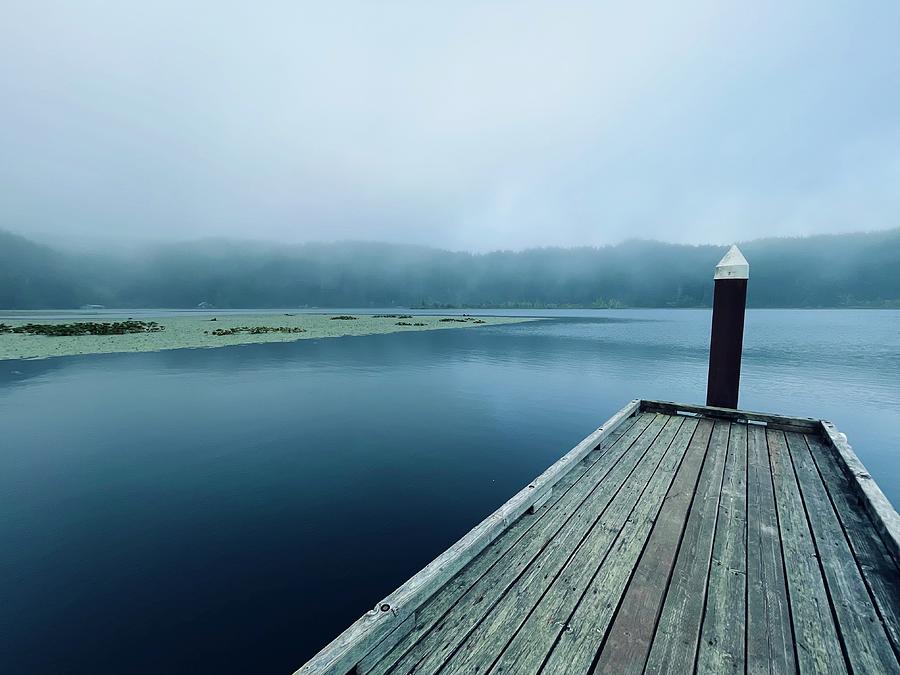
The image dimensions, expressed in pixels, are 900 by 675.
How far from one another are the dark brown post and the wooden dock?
3332mm

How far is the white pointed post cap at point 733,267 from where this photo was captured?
9.18 meters

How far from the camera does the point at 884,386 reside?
938 inches

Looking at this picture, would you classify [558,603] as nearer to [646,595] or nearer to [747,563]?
[646,595]

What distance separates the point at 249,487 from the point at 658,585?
29.2ft

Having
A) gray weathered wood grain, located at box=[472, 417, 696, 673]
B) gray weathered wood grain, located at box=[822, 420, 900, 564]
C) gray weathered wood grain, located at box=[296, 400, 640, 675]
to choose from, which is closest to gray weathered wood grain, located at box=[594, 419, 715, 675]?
gray weathered wood grain, located at box=[472, 417, 696, 673]

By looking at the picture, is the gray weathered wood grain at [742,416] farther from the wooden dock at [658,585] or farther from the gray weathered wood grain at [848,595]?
the gray weathered wood grain at [848,595]

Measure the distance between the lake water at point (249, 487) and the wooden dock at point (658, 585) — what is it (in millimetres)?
2786

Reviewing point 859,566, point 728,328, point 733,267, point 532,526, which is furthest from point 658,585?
point 733,267

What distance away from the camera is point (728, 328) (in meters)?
9.35

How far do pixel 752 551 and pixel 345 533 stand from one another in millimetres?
6454

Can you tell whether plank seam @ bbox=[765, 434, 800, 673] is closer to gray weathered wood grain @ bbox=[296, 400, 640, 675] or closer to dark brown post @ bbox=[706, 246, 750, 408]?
gray weathered wood grain @ bbox=[296, 400, 640, 675]

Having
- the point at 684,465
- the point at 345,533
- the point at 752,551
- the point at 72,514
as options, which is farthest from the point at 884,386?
the point at 72,514

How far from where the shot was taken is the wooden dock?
2.97m

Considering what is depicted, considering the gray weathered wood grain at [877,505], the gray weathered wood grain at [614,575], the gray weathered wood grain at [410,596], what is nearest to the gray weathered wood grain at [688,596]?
the gray weathered wood grain at [614,575]
